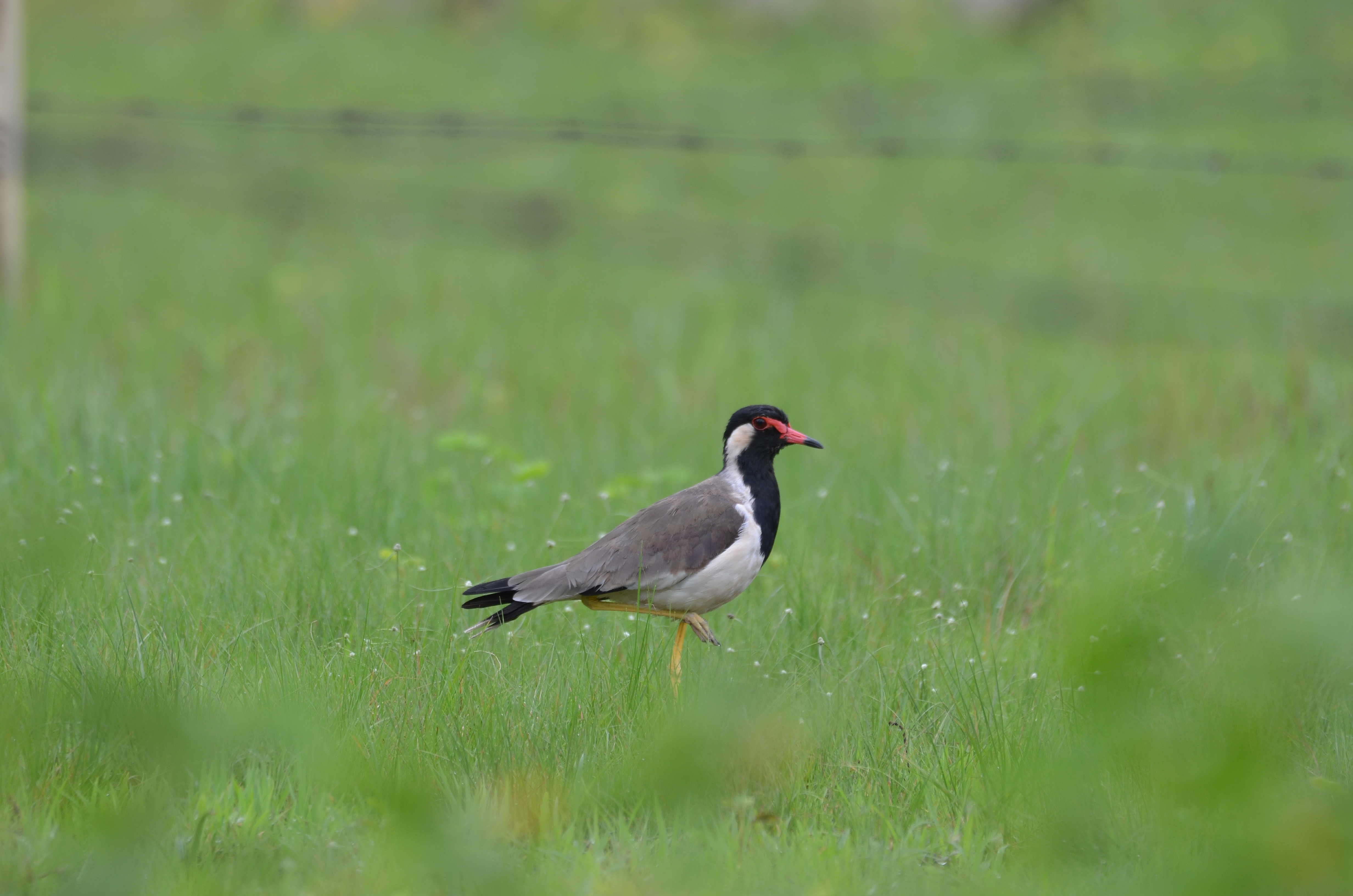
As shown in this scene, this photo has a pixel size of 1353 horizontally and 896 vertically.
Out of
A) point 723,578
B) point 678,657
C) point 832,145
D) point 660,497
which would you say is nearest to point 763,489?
point 723,578

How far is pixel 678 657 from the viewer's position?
4.04 metres

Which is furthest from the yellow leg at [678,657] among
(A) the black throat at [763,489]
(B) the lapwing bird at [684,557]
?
(A) the black throat at [763,489]

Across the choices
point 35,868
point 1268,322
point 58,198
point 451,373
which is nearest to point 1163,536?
point 35,868

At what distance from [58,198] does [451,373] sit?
703 centimetres

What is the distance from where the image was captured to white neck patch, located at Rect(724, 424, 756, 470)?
4305 millimetres

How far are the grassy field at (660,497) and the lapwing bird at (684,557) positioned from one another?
175 millimetres

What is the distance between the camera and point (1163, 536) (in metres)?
4.96

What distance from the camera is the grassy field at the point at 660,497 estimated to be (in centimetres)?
307

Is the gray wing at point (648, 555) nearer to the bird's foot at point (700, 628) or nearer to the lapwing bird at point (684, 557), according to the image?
the lapwing bird at point (684, 557)

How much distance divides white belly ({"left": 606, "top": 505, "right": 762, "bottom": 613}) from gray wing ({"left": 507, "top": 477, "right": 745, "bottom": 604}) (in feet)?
0.07

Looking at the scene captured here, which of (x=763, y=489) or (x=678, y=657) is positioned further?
(x=763, y=489)

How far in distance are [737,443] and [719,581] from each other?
54cm

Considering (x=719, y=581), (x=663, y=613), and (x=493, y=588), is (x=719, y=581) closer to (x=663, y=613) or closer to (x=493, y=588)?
(x=663, y=613)

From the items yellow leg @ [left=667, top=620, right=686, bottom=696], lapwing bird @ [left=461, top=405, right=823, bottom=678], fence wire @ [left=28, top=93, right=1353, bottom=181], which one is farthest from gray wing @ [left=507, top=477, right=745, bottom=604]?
fence wire @ [left=28, top=93, right=1353, bottom=181]
